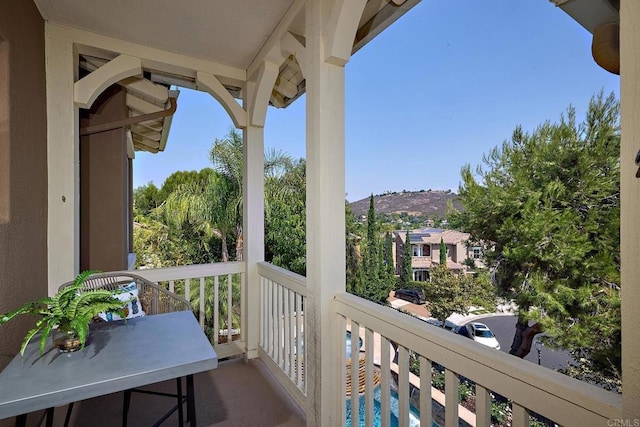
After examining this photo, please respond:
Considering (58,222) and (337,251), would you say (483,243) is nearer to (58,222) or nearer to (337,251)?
(337,251)

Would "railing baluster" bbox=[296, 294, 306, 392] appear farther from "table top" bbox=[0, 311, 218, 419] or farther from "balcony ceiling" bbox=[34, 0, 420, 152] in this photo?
"balcony ceiling" bbox=[34, 0, 420, 152]

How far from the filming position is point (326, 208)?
1.71 metres

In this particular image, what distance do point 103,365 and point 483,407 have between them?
1.35 meters

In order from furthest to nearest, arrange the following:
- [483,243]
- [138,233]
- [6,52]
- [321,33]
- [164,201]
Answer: [164,201], [138,233], [483,243], [321,33], [6,52]

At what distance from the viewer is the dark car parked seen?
3068 mm

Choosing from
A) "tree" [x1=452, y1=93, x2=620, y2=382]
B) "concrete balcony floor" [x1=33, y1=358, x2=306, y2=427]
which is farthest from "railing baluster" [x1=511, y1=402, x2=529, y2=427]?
"concrete balcony floor" [x1=33, y1=358, x2=306, y2=427]

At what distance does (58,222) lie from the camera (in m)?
2.19

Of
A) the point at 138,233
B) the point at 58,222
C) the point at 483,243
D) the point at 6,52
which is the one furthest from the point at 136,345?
the point at 138,233

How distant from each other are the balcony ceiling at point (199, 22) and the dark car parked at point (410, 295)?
2262mm

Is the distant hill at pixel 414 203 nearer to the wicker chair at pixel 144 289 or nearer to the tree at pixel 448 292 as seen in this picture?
the tree at pixel 448 292

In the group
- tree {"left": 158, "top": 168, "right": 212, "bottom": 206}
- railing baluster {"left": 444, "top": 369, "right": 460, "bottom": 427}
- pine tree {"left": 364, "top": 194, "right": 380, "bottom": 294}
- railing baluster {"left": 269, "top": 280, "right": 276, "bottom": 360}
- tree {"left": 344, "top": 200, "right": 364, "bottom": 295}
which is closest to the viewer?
railing baluster {"left": 444, "top": 369, "right": 460, "bottom": 427}

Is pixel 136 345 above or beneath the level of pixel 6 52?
beneath

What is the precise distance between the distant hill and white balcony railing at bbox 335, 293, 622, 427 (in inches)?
57.7

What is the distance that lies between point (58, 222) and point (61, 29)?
4.55 feet
